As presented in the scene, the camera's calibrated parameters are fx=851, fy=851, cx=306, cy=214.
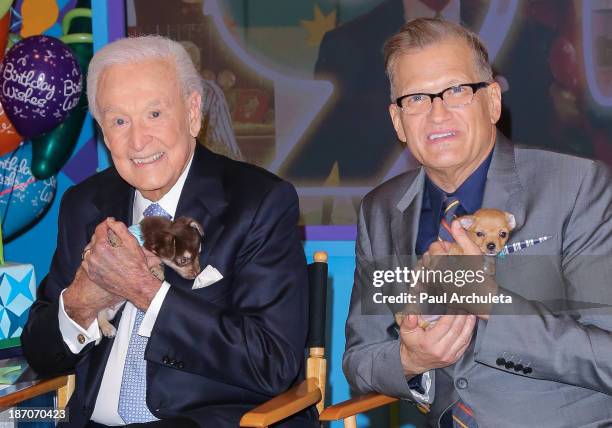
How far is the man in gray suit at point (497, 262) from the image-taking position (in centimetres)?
220

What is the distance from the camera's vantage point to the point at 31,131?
410 cm

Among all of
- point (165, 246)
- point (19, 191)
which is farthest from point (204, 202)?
point (19, 191)

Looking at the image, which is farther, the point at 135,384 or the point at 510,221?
the point at 135,384

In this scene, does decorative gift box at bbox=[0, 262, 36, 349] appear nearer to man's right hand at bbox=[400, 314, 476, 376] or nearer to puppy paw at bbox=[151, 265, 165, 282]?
puppy paw at bbox=[151, 265, 165, 282]

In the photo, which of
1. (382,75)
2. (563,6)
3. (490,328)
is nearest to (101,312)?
(490,328)

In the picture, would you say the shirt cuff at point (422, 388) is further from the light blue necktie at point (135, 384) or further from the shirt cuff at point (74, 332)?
the shirt cuff at point (74, 332)

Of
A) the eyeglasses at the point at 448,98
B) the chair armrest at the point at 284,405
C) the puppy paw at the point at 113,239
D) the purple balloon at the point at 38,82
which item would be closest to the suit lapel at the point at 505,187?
the eyeglasses at the point at 448,98

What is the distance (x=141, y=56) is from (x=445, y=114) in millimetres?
961

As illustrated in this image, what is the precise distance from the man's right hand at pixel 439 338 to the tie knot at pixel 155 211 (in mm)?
863

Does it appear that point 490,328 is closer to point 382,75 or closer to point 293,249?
point 293,249

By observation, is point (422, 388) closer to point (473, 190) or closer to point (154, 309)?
point (473, 190)

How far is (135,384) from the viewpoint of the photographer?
8.52 ft

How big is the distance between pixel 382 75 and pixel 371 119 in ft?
0.71

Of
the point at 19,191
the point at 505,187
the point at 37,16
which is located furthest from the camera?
the point at 37,16
